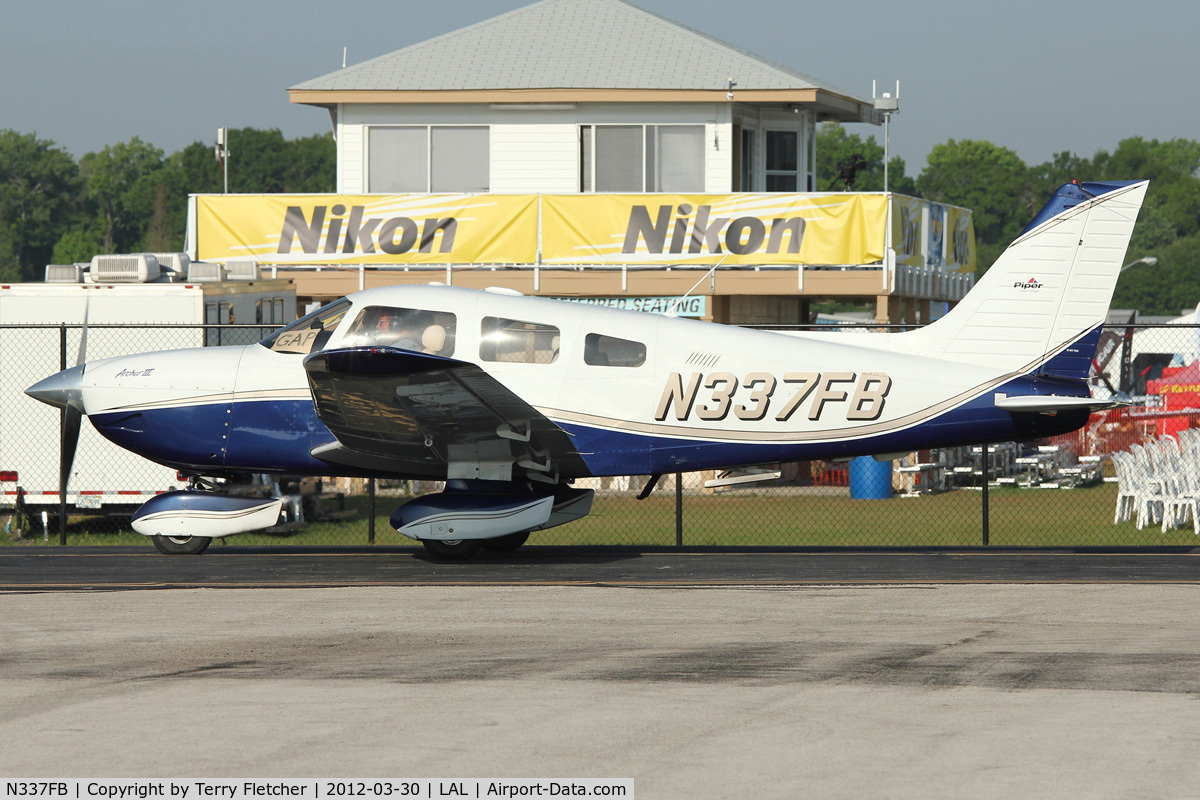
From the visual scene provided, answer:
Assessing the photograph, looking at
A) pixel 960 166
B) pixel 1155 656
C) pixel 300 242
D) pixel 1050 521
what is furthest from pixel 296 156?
pixel 1155 656

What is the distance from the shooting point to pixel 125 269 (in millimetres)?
17688

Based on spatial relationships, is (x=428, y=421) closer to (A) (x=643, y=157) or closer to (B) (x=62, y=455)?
(B) (x=62, y=455)

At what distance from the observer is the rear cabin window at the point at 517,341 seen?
41.3 ft

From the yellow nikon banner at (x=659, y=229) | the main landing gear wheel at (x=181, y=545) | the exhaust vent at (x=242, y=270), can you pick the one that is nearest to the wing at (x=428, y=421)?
the main landing gear wheel at (x=181, y=545)

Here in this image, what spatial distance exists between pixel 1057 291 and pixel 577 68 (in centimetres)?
1576

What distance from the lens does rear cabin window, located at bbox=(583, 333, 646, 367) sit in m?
12.7

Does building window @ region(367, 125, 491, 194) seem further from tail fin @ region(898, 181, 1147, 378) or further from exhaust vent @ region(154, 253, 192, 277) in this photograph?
tail fin @ region(898, 181, 1147, 378)

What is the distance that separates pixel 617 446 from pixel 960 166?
147m

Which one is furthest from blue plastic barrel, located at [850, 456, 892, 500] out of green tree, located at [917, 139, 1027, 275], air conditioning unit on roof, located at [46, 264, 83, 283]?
green tree, located at [917, 139, 1027, 275]

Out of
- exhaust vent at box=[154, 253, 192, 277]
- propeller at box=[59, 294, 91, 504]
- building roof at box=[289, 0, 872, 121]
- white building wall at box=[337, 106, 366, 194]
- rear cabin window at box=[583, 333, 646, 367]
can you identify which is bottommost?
propeller at box=[59, 294, 91, 504]

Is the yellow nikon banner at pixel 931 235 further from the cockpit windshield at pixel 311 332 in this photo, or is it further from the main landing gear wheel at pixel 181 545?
the main landing gear wheel at pixel 181 545

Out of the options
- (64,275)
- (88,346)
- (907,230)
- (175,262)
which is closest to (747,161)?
(907,230)

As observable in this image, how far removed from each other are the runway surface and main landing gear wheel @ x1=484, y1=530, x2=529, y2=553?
91 mm

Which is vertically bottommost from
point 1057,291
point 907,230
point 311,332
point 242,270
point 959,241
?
point 311,332
